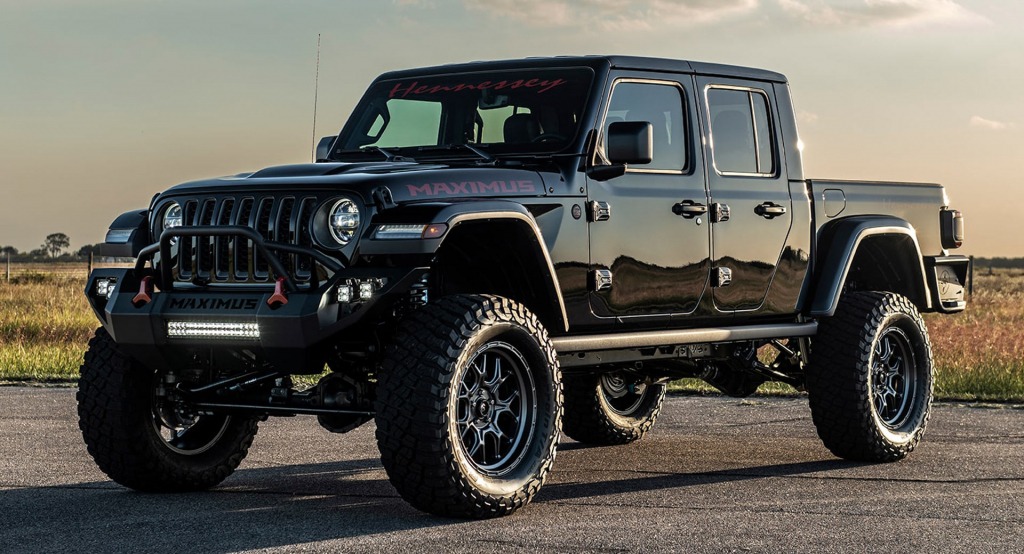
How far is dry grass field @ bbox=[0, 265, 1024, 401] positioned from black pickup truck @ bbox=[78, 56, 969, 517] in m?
4.52

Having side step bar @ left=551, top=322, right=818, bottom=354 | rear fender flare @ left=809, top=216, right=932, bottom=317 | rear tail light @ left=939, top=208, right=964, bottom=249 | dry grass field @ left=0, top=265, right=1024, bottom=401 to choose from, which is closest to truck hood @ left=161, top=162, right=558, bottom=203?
side step bar @ left=551, top=322, right=818, bottom=354

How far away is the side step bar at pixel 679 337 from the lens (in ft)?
25.3

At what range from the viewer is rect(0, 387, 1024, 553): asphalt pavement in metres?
6.31

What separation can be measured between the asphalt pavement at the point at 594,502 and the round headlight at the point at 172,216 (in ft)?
4.80

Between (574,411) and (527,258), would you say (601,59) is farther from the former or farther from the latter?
(574,411)

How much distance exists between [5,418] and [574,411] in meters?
4.63

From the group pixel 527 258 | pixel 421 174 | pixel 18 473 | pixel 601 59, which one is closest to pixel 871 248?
pixel 601 59

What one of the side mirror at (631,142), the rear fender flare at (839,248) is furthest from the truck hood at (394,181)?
the rear fender flare at (839,248)

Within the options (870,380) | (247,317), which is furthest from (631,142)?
(870,380)

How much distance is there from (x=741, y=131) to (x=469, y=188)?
269 centimetres

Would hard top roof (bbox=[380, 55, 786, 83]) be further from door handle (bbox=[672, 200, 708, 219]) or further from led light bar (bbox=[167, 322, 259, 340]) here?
led light bar (bbox=[167, 322, 259, 340])

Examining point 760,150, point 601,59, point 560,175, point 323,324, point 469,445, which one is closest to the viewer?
point 323,324

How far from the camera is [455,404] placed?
21.8 ft

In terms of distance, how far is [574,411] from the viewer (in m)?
10.3
